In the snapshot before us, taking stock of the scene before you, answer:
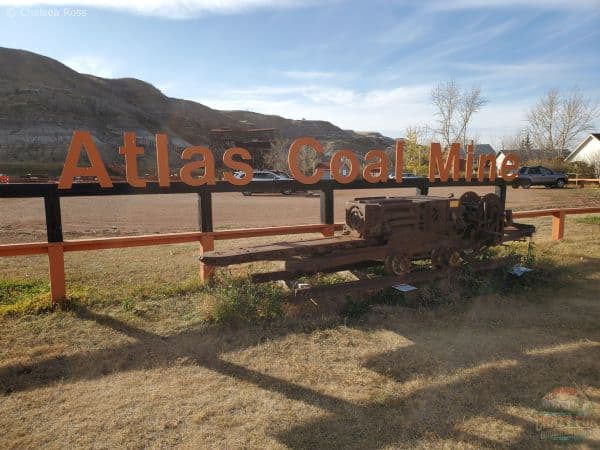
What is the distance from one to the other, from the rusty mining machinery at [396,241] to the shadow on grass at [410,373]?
87cm

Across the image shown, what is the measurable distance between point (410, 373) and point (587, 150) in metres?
67.3

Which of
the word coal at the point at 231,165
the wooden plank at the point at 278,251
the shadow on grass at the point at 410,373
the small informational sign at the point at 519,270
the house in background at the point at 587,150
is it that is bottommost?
the shadow on grass at the point at 410,373

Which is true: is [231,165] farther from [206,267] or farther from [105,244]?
[105,244]

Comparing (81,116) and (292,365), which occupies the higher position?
(81,116)

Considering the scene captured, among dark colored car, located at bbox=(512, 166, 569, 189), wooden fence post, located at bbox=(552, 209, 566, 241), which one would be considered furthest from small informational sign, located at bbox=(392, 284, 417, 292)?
dark colored car, located at bbox=(512, 166, 569, 189)

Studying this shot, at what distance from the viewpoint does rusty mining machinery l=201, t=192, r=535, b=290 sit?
17.0 feet

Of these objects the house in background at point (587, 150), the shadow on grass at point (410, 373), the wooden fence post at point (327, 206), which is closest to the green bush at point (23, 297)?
the shadow on grass at point (410, 373)

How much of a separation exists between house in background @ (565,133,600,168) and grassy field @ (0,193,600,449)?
195 ft

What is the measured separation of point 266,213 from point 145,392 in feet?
49.7

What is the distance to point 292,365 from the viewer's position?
3943 millimetres

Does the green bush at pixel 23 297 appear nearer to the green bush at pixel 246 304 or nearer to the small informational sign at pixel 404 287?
the green bush at pixel 246 304

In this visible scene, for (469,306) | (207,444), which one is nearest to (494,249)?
(469,306)

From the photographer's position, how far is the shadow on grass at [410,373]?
9.87 feet

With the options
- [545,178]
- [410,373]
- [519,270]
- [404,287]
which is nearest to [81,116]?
[545,178]
